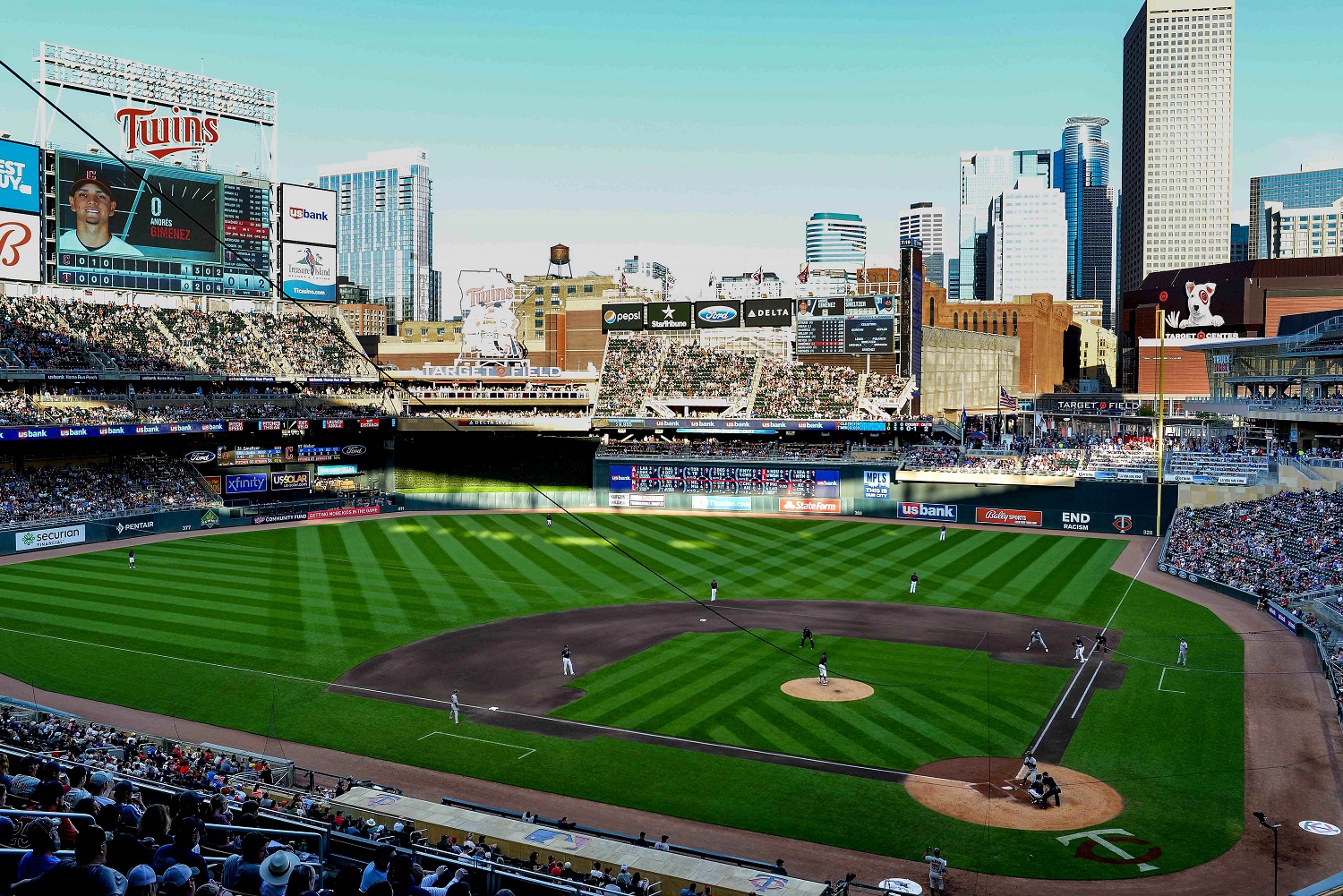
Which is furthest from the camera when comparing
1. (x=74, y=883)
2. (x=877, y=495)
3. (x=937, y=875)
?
(x=877, y=495)

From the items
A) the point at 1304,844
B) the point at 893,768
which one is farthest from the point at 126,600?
the point at 1304,844

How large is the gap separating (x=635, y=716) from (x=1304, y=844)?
1316cm

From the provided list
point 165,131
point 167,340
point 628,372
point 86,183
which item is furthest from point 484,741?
point 165,131

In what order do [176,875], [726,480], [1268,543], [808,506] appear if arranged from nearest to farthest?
[176,875]
[1268,543]
[808,506]
[726,480]

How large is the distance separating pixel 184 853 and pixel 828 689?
20.2 metres

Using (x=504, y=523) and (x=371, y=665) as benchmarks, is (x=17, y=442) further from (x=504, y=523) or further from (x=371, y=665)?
(x=371, y=665)

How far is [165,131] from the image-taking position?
204 ft

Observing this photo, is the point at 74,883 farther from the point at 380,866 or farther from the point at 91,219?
the point at 91,219

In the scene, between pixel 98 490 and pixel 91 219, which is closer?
pixel 98 490

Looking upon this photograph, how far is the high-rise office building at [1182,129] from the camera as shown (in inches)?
7283

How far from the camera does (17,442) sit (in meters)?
52.9

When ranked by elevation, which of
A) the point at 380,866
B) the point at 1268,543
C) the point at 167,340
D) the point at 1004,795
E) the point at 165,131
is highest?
the point at 165,131

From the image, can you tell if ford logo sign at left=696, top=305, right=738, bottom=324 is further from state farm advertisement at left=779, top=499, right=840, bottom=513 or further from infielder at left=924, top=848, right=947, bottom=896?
infielder at left=924, top=848, right=947, bottom=896

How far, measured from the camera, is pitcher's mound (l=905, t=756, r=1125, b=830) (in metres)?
18.8
